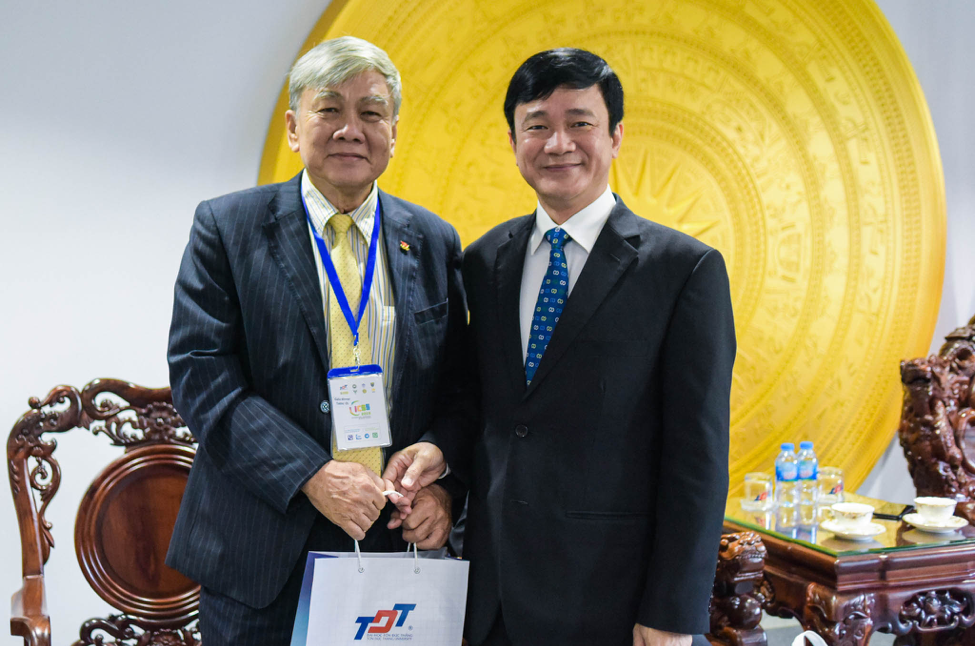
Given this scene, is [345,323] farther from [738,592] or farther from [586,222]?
[738,592]

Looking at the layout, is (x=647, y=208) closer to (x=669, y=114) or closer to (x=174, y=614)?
(x=669, y=114)

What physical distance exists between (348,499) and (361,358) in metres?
0.27

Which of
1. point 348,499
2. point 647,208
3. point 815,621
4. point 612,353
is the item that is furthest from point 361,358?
point 647,208

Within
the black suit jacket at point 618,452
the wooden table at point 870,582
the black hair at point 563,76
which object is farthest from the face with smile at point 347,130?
the wooden table at point 870,582

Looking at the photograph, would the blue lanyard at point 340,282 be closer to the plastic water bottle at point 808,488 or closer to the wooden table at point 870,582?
the wooden table at point 870,582

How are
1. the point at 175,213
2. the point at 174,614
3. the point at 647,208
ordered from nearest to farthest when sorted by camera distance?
the point at 174,614, the point at 175,213, the point at 647,208

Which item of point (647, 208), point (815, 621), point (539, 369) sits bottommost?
point (815, 621)

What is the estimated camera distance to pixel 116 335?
7.99 feet

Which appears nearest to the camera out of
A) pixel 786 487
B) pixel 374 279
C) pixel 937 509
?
pixel 374 279

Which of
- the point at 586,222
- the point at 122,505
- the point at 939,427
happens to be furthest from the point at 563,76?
the point at 939,427

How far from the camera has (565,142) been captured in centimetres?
153

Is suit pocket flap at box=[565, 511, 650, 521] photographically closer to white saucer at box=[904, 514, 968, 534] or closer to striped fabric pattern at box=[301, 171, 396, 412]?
striped fabric pattern at box=[301, 171, 396, 412]

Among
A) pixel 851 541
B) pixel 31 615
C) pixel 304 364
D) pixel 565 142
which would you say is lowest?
pixel 31 615

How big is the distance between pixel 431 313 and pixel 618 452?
1.56 feet
